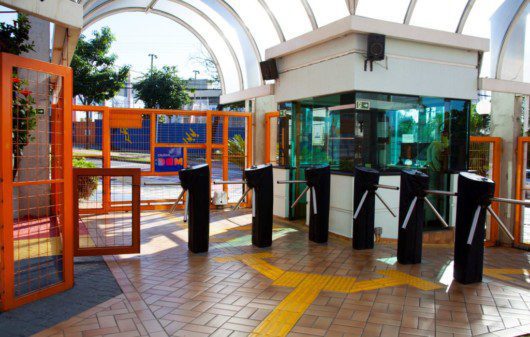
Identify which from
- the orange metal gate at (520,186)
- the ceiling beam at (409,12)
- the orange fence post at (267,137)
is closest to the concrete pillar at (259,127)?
the orange fence post at (267,137)

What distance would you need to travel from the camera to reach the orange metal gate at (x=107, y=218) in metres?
5.26

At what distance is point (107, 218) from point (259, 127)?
368 centimetres

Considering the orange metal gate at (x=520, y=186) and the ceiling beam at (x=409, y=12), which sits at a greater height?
the ceiling beam at (x=409, y=12)

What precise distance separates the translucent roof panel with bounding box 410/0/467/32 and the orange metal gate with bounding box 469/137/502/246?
90.5 inches

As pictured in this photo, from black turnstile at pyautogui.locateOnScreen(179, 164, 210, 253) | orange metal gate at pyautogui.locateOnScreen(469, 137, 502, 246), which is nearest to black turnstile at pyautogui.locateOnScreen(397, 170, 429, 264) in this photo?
black turnstile at pyautogui.locateOnScreen(179, 164, 210, 253)

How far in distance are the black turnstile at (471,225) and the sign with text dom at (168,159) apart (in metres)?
6.06

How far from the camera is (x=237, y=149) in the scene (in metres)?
10.4

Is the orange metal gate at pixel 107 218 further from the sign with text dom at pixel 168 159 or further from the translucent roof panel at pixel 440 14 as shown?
the translucent roof panel at pixel 440 14

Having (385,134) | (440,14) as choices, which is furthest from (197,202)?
(440,14)

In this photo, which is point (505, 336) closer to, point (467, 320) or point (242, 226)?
point (467, 320)

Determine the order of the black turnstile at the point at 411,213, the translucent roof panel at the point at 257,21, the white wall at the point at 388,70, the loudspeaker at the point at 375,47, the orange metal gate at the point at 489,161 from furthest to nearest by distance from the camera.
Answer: the translucent roof panel at the point at 257,21 < the orange metal gate at the point at 489,161 < the white wall at the point at 388,70 < the loudspeaker at the point at 375,47 < the black turnstile at the point at 411,213

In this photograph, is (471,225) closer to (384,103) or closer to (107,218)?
(384,103)

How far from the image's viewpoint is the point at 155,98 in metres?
26.8

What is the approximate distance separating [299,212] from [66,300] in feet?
16.6
